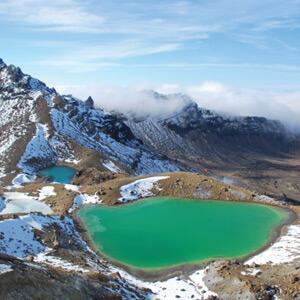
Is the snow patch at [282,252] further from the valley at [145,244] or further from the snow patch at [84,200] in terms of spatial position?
the snow patch at [84,200]

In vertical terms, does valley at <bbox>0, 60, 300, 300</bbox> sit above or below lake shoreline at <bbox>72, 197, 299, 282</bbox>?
above

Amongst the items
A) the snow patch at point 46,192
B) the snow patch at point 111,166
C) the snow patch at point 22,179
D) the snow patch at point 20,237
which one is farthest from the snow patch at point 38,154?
the snow patch at point 20,237

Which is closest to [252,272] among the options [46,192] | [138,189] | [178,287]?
[178,287]

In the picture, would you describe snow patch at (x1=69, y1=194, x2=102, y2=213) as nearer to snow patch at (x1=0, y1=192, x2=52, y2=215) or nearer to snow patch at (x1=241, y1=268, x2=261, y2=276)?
snow patch at (x1=0, y1=192, x2=52, y2=215)

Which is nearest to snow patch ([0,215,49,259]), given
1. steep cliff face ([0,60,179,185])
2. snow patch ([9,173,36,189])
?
snow patch ([9,173,36,189])

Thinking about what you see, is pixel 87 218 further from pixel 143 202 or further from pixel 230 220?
pixel 230 220

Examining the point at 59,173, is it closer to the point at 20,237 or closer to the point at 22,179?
the point at 22,179

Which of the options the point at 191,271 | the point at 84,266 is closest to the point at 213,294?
the point at 191,271
